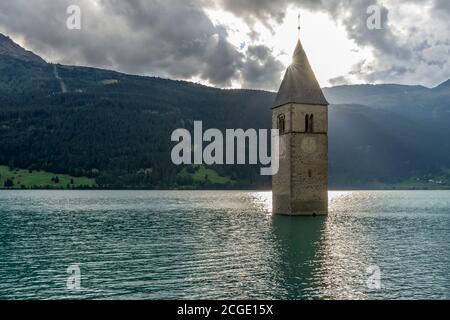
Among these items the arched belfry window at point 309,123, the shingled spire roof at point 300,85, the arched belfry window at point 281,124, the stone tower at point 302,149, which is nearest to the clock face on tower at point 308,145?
the stone tower at point 302,149

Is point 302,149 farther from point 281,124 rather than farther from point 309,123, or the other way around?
point 281,124

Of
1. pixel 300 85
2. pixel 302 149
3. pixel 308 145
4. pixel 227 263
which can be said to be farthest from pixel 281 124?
pixel 227 263

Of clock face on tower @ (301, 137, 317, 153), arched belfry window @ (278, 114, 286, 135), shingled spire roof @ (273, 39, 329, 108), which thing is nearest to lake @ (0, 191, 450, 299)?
clock face on tower @ (301, 137, 317, 153)

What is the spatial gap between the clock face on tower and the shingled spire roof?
510 centimetres

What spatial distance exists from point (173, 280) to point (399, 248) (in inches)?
840

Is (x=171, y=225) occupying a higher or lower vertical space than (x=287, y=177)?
lower

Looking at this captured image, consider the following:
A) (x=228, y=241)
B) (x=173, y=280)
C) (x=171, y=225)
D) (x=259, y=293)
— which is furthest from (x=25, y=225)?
(x=259, y=293)

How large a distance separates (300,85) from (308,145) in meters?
8.60

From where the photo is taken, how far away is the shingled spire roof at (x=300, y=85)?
63688 millimetres

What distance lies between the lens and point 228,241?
40.6 meters

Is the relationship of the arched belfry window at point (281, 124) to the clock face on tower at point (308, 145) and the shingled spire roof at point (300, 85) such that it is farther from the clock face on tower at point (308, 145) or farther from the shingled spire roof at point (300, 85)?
the clock face on tower at point (308, 145)
